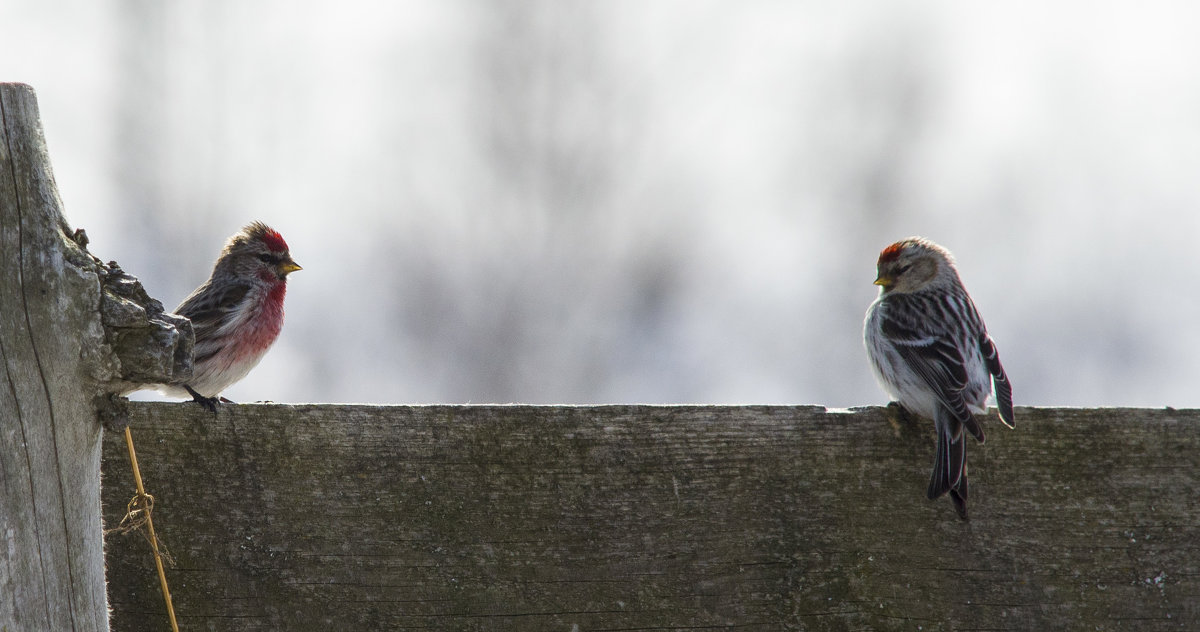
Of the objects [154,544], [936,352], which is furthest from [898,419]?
[936,352]

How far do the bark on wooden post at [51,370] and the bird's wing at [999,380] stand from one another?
66.7 inches

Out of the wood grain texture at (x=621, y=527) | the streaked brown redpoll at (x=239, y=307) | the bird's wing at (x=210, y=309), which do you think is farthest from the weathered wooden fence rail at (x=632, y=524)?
the bird's wing at (x=210, y=309)

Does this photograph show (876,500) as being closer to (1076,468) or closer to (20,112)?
(1076,468)

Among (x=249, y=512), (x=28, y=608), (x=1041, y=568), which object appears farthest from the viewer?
(x=1041, y=568)

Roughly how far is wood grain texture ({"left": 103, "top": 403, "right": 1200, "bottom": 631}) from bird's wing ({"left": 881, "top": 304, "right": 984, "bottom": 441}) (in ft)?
1.22

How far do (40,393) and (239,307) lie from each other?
3.14m

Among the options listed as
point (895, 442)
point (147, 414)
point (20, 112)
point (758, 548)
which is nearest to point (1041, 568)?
point (895, 442)

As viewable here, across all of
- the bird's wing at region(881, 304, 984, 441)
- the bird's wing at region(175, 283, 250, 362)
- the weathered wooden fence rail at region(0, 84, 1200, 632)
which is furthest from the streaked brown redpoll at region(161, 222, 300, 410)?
the bird's wing at region(881, 304, 984, 441)

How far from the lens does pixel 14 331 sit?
4.65ft

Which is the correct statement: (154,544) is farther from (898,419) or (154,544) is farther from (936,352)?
(936,352)

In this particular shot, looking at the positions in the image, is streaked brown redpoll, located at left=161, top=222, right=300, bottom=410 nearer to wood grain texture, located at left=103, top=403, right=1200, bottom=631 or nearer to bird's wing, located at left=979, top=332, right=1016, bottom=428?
wood grain texture, located at left=103, top=403, right=1200, bottom=631

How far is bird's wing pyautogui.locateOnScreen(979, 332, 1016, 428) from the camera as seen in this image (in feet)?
7.49

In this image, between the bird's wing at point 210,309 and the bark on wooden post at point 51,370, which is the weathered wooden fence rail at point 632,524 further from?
the bird's wing at point 210,309

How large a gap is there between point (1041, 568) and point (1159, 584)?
0.25 meters
